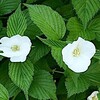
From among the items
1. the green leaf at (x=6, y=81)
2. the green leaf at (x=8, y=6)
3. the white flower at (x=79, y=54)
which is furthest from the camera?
the green leaf at (x=8, y=6)

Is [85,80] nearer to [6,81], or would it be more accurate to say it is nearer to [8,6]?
[6,81]

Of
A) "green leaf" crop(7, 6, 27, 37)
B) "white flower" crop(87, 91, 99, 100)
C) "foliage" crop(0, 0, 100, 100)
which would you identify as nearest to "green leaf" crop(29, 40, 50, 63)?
"foliage" crop(0, 0, 100, 100)

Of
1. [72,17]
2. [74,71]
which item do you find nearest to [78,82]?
[74,71]

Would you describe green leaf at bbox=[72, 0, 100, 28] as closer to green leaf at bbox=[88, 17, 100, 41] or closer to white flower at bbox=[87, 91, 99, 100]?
green leaf at bbox=[88, 17, 100, 41]

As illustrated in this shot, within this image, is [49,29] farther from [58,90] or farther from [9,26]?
[58,90]

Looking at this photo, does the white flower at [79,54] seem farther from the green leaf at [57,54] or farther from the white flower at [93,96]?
the white flower at [93,96]

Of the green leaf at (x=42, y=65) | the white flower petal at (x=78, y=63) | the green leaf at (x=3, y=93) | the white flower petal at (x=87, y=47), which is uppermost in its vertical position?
the white flower petal at (x=87, y=47)

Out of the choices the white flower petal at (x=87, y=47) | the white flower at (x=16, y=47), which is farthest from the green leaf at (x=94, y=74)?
the white flower at (x=16, y=47)
